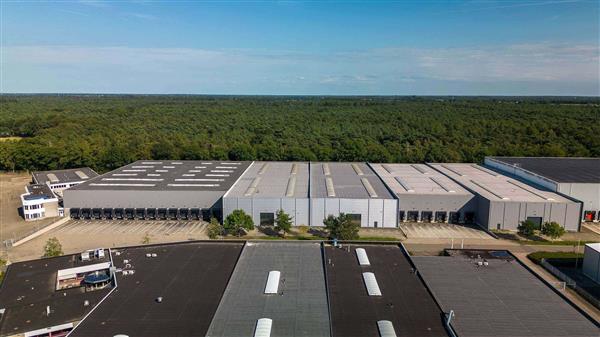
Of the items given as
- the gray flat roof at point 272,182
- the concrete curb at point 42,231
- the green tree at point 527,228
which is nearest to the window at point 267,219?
the gray flat roof at point 272,182

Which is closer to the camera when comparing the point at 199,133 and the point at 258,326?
the point at 258,326

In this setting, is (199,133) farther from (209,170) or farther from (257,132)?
(209,170)

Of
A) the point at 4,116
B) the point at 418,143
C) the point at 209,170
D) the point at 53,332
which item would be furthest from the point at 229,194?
the point at 4,116

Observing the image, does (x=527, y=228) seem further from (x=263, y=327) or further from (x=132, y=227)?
(x=132, y=227)

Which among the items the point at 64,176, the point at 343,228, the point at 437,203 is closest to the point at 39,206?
Result: the point at 64,176

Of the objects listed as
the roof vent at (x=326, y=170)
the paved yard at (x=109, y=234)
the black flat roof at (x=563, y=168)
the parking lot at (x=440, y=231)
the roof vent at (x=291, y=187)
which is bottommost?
the paved yard at (x=109, y=234)

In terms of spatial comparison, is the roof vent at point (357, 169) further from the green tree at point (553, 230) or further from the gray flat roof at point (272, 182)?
the green tree at point (553, 230)
